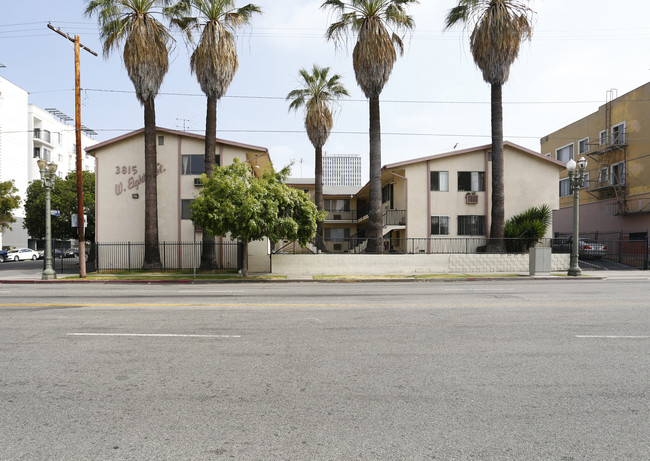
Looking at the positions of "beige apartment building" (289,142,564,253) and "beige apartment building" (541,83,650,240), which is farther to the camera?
"beige apartment building" (541,83,650,240)

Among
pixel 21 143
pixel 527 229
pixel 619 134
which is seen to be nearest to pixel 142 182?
pixel 527 229

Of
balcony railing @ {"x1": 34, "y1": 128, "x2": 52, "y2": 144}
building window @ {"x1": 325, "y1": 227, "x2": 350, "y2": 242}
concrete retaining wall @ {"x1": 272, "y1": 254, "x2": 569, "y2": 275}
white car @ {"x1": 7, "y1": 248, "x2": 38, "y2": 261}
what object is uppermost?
balcony railing @ {"x1": 34, "y1": 128, "x2": 52, "y2": 144}

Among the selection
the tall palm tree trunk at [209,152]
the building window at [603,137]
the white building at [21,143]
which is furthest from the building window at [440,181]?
the white building at [21,143]

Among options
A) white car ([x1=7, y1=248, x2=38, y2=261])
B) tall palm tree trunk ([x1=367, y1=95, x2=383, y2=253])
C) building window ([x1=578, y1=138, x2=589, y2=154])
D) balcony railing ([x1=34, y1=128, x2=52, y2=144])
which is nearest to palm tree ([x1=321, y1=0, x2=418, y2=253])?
tall palm tree trunk ([x1=367, y1=95, x2=383, y2=253])

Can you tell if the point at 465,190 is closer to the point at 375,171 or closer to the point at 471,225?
the point at 471,225

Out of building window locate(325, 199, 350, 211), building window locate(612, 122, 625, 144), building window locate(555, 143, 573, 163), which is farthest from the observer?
building window locate(325, 199, 350, 211)

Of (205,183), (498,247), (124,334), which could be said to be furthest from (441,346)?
(498,247)

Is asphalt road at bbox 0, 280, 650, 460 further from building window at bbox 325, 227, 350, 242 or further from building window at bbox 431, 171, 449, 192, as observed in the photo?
building window at bbox 325, 227, 350, 242

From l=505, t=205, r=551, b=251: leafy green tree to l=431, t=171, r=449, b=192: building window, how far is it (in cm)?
472

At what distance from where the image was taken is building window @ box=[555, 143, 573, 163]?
127 ft

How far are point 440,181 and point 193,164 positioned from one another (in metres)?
16.6

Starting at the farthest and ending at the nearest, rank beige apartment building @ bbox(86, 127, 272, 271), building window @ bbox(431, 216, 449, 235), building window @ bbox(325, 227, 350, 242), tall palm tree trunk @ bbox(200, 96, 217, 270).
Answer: building window @ bbox(325, 227, 350, 242) < building window @ bbox(431, 216, 449, 235) < beige apartment building @ bbox(86, 127, 272, 271) < tall palm tree trunk @ bbox(200, 96, 217, 270)

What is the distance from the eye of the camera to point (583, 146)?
3681 centimetres

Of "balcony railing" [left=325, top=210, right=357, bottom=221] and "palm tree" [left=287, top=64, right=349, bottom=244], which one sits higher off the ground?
"palm tree" [left=287, top=64, right=349, bottom=244]
